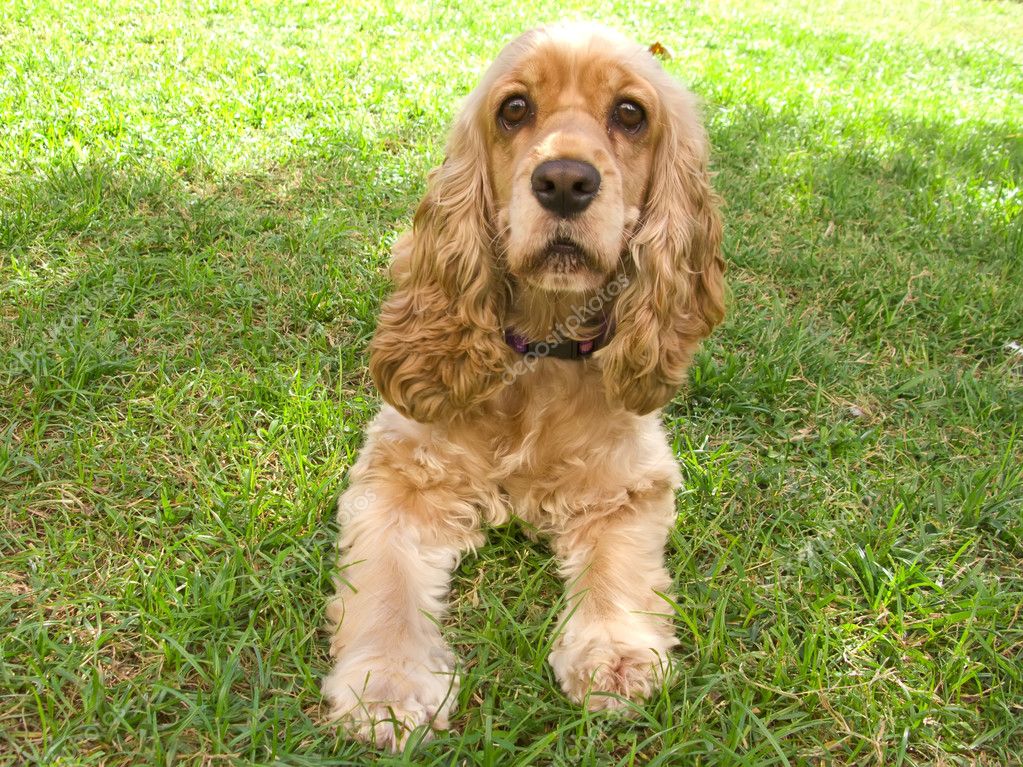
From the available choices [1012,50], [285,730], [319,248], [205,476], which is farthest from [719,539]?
[1012,50]

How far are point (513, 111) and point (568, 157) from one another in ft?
1.38

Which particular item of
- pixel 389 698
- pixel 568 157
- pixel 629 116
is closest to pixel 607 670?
pixel 389 698

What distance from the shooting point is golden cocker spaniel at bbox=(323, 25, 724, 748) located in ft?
7.44

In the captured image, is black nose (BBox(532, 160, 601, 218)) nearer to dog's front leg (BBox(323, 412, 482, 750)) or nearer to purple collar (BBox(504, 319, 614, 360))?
purple collar (BBox(504, 319, 614, 360))

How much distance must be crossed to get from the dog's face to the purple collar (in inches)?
10.5

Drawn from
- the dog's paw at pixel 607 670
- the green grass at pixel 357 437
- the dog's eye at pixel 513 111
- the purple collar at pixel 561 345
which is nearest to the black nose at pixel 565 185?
the dog's eye at pixel 513 111

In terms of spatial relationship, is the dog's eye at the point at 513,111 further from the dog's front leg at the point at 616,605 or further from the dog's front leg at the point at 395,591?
the dog's front leg at the point at 616,605

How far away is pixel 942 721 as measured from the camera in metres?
2.01

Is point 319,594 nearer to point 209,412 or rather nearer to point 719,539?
point 209,412

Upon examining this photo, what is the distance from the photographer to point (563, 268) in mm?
2227

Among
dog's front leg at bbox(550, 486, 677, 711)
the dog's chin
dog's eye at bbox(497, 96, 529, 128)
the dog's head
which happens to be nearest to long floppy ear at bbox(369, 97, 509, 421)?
the dog's head

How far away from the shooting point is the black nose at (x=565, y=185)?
211cm

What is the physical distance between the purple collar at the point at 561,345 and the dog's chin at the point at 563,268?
0.31 meters

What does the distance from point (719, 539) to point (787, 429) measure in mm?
723
